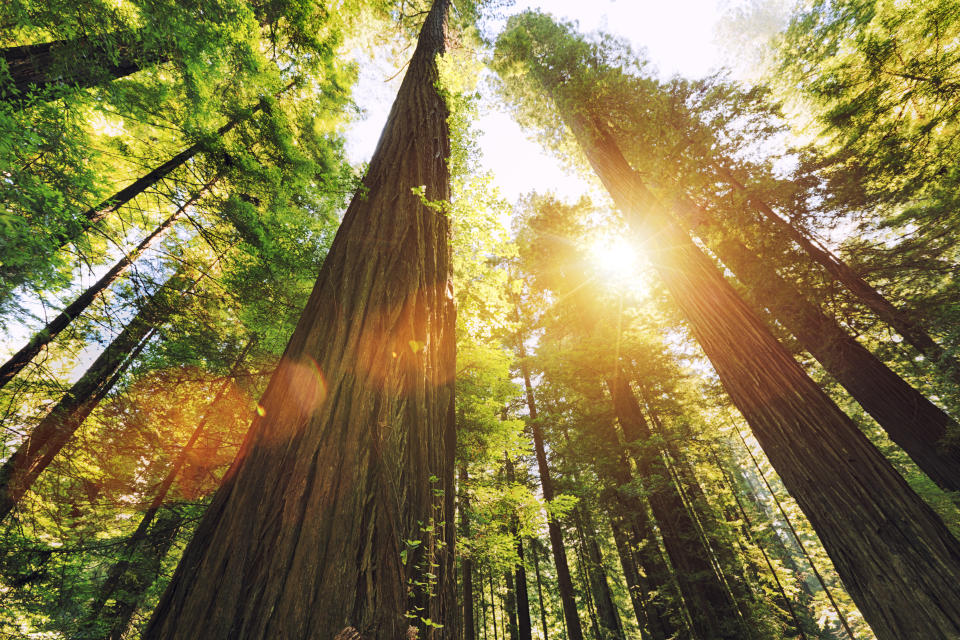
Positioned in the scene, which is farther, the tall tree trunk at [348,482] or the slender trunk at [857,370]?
the slender trunk at [857,370]

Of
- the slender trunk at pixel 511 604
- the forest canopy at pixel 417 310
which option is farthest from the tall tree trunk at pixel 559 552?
the slender trunk at pixel 511 604

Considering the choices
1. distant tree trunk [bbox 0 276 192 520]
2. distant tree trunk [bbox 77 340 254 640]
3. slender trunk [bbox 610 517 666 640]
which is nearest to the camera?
distant tree trunk [bbox 0 276 192 520]

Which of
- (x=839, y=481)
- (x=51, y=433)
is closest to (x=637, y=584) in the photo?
(x=839, y=481)

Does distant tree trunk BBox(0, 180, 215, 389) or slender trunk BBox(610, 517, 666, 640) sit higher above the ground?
distant tree trunk BBox(0, 180, 215, 389)

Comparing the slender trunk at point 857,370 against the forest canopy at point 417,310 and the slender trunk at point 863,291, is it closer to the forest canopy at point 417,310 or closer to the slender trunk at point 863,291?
the forest canopy at point 417,310

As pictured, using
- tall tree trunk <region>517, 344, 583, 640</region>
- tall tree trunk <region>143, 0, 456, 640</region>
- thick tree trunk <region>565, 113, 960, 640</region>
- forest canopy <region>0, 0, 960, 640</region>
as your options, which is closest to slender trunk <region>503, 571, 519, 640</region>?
tall tree trunk <region>517, 344, 583, 640</region>

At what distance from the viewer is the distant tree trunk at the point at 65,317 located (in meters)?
4.24

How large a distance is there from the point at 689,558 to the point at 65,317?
44.0 ft

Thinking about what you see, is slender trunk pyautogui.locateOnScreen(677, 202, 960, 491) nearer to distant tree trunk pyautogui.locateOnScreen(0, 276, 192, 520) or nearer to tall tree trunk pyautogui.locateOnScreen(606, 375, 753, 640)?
tall tree trunk pyautogui.locateOnScreen(606, 375, 753, 640)

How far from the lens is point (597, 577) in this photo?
14664 mm

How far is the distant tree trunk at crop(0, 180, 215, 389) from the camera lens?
13.9ft

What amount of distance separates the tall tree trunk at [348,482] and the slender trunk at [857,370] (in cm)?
708

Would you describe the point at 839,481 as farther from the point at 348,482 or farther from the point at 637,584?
the point at 637,584

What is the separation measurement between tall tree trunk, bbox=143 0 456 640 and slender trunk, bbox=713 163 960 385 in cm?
818
